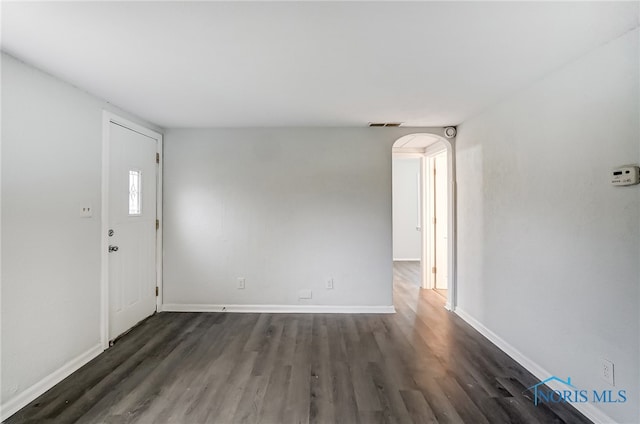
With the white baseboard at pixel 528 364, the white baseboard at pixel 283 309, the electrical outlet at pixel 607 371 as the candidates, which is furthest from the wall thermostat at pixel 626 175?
the white baseboard at pixel 283 309

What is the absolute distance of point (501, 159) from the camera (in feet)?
8.42

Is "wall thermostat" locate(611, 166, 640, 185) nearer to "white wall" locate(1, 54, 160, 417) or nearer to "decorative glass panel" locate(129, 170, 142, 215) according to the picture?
"white wall" locate(1, 54, 160, 417)

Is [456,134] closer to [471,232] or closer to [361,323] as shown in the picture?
[471,232]

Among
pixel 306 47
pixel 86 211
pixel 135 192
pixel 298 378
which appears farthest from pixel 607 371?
pixel 135 192

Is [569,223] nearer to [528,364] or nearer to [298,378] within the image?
[528,364]

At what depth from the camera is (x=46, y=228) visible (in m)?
1.96

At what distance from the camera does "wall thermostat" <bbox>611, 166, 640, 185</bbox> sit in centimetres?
147

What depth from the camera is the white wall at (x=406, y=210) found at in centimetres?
695

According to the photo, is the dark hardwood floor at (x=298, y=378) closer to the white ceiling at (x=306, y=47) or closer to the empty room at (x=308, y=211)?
the empty room at (x=308, y=211)

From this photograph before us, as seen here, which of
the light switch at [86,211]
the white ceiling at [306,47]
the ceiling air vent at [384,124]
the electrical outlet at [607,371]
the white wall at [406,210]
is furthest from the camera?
the white wall at [406,210]

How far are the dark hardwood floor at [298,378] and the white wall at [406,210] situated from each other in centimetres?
394

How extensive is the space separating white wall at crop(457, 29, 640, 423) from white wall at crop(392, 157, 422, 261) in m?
4.15

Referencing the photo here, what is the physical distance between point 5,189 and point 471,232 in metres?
3.95

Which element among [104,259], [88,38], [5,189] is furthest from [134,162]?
[88,38]
